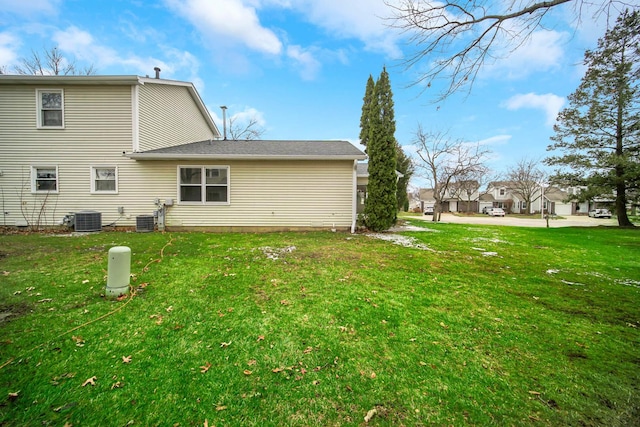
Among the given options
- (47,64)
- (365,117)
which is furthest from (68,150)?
(365,117)

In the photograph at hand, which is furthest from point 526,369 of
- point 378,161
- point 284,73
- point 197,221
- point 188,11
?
point 284,73

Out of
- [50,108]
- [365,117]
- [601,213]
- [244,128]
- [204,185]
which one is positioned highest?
[244,128]

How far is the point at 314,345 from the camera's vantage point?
8.65 feet

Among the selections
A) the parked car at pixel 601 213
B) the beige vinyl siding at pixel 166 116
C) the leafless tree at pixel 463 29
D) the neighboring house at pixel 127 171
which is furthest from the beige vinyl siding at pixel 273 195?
the parked car at pixel 601 213

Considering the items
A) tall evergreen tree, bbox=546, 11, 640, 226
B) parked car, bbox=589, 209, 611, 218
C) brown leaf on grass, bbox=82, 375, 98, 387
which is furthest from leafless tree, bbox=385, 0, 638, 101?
parked car, bbox=589, 209, 611, 218

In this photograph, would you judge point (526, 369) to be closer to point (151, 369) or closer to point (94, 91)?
point (151, 369)

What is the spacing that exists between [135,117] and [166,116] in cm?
161

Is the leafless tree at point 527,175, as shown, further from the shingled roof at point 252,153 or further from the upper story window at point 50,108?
the upper story window at point 50,108

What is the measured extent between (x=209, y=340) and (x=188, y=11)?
465 inches

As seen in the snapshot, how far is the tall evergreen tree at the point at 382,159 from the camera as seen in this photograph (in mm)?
9445

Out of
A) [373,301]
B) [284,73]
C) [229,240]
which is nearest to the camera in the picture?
[373,301]

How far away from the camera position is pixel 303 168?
934cm

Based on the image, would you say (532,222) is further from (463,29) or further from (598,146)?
(463,29)

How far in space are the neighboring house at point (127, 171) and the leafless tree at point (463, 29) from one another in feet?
15.7
